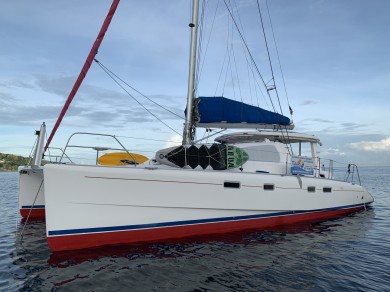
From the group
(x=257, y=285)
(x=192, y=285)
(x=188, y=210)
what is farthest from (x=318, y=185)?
(x=192, y=285)

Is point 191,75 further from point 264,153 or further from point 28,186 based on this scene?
point 28,186

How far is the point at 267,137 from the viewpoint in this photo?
10531 millimetres

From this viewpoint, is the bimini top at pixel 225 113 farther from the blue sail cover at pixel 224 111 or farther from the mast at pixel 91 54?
the mast at pixel 91 54

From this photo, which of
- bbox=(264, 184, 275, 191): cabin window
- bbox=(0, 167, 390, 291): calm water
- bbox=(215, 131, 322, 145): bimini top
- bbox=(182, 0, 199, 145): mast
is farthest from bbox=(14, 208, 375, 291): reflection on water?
bbox=(215, 131, 322, 145): bimini top

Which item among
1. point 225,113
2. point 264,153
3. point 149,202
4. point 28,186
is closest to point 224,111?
point 225,113

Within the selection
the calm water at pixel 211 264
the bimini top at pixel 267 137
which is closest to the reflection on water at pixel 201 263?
the calm water at pixel 211 264

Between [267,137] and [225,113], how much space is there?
6.43 ft

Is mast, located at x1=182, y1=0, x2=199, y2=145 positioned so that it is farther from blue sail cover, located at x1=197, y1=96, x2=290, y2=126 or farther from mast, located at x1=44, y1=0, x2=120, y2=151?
mast, located at x1=44, y1=0, x2=120, y2=151

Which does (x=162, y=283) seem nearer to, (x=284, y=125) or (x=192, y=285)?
(x=192, y=285)

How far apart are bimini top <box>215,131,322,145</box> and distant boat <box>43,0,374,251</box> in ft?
0.12

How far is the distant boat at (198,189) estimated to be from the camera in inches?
243

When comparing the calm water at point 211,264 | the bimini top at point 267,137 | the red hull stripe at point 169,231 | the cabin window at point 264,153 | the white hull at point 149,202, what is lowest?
the calm water at point 211,264

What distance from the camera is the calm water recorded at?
5.01 metres

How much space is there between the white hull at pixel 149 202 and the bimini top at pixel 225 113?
7.75 feet
